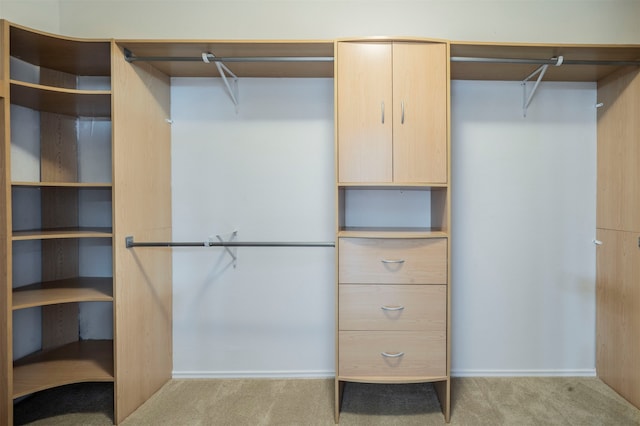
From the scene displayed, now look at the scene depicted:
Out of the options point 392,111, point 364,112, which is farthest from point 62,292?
A: point 392,111

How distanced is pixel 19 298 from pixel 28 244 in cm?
41

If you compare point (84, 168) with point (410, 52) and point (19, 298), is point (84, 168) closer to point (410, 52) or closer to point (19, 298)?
point (19, 298)

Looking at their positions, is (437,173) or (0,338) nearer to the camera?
(0,338)

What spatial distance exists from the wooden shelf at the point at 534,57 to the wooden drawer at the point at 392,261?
3.50 feet

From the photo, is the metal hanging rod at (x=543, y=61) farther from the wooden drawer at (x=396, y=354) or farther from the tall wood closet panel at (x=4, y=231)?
the tall wood closet panel at (x=4, y=231)

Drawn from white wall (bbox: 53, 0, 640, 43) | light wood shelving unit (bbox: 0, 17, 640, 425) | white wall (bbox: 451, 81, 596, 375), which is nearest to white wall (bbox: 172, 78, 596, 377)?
white wall (bbox: 451, 81, 596, 375)

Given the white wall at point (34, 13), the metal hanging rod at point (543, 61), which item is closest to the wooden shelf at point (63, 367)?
the white wall at point (34, 13)

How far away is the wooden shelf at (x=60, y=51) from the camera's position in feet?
5.34

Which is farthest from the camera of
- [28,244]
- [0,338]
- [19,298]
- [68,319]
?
[68,319]

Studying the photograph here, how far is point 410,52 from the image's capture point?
1.73 metres

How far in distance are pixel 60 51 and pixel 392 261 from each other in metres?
2.12

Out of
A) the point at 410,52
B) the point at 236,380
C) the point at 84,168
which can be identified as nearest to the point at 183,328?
the point at 236,380

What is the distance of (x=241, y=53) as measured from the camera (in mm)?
1876

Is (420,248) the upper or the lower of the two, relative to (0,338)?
upper
